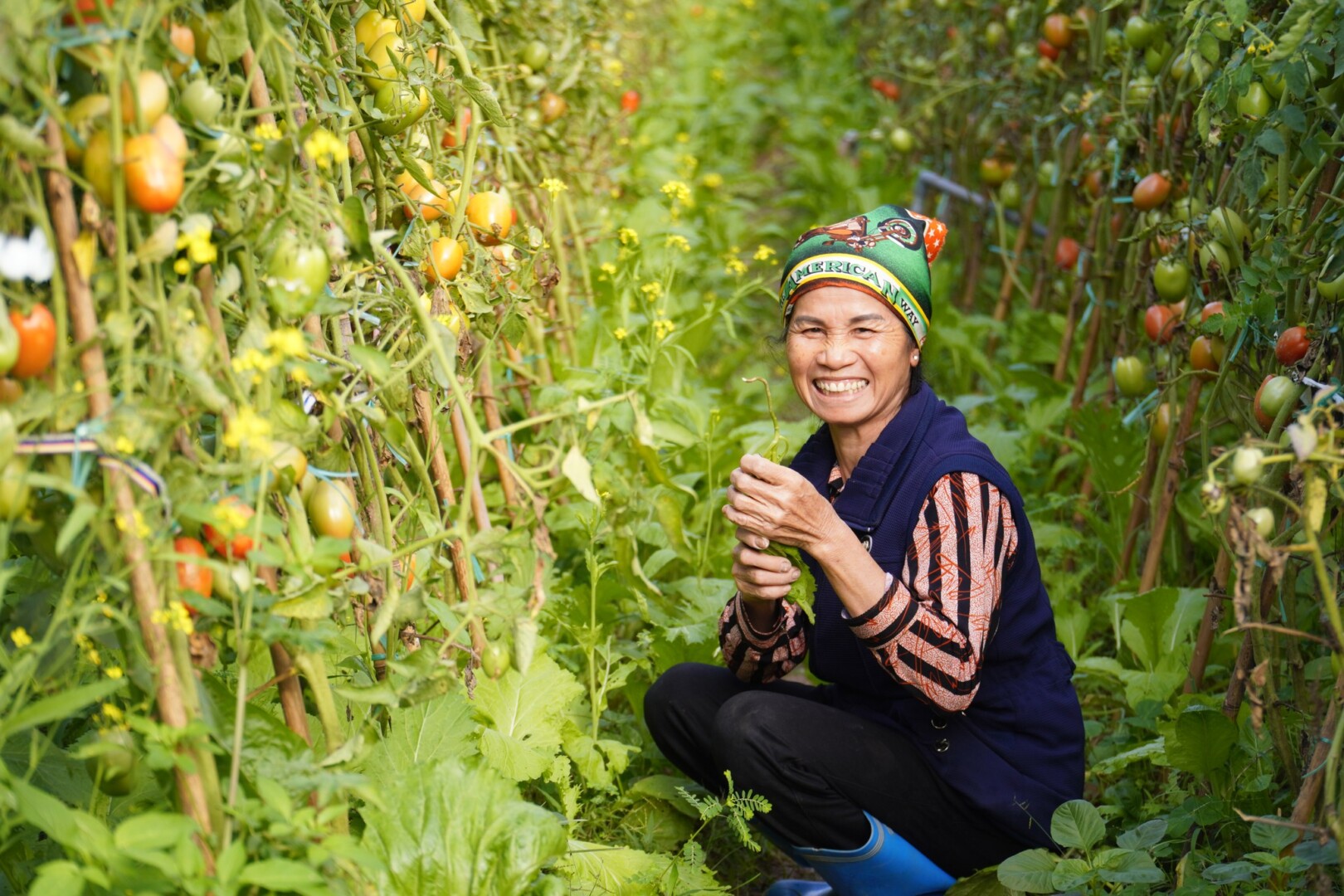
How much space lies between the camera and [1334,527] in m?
1.84

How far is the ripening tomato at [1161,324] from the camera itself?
2445 millimetres

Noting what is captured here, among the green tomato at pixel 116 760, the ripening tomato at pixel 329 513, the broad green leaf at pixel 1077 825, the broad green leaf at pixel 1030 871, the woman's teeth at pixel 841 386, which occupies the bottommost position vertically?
the broad green leaf at pixel 1030 871

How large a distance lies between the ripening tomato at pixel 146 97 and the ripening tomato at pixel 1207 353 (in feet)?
5.87

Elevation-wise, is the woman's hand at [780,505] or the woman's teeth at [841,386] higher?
the woman's teeth at [841,386]

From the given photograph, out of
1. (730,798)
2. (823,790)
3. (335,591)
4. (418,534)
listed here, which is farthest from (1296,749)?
(335,591)

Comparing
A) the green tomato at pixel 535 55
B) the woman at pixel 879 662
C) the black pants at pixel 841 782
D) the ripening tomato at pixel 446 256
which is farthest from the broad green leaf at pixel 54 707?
the green tomato at pixel 535 55

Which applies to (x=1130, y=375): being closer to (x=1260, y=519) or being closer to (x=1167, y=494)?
(x=1167, y=494)

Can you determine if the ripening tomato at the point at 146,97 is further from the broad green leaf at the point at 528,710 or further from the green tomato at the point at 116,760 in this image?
the broad green leaf at the point at 528,710

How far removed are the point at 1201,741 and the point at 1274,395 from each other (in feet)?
1.79

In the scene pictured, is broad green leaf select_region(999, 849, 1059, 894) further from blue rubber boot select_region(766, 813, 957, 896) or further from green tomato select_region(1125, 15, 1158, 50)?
green tomato select_region(1125, 15, 1158, 50)

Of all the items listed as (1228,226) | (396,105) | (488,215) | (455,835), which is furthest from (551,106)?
(455,835)

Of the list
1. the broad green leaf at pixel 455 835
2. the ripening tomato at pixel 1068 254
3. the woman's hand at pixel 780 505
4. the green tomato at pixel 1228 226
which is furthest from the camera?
the ripening tomato at pixel 1068 254

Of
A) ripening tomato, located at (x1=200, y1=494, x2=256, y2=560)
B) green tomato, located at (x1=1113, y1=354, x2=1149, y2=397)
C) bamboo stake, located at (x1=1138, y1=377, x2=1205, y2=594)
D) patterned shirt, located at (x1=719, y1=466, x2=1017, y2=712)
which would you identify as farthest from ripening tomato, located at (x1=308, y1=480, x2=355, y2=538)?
green tomato, located at (x1=1113, y1=354, x2=1149, y2=397)

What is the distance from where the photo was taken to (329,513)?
1354mm
